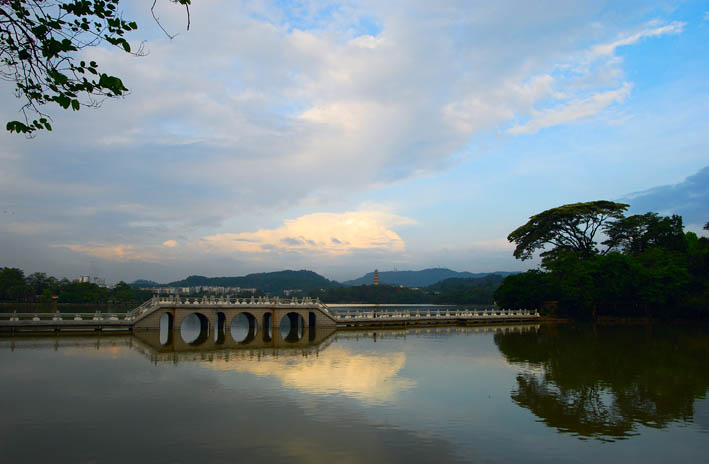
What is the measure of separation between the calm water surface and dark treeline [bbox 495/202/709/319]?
102 feet

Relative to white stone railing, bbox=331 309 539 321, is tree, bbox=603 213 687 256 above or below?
above

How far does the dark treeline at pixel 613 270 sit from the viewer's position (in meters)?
A: 63.0

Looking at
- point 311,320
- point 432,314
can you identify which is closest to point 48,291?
point 311,320

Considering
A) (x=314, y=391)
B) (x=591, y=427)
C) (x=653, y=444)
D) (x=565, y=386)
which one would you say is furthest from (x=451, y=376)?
(x=653, y=444)

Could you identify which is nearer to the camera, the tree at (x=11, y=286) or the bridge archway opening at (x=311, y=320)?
the bridge archway opening at (x=311, y=320)

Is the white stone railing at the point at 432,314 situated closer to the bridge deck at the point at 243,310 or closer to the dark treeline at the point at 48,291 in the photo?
the bridge deck at the point at 243,310

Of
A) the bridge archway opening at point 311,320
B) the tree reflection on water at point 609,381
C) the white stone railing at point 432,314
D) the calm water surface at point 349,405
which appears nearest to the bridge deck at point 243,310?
the white stone railing at point 432,314

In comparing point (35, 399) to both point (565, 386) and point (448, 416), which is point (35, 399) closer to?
point (448, 416)

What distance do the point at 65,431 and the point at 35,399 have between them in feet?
18.0

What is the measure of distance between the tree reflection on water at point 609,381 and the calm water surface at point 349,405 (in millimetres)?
109

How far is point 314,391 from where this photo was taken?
21.0m

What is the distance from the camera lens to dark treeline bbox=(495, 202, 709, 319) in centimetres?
6303

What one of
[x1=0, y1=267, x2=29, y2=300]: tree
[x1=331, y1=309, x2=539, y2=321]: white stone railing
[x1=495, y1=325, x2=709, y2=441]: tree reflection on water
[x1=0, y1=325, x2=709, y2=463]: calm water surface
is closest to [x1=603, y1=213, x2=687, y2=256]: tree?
[x1=331, y1=309, x2=539, y2=321]: white stone railing

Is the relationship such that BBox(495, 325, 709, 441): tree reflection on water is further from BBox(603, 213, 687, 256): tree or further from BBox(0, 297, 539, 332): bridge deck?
BBox(603, 213, 687, 256): tree
